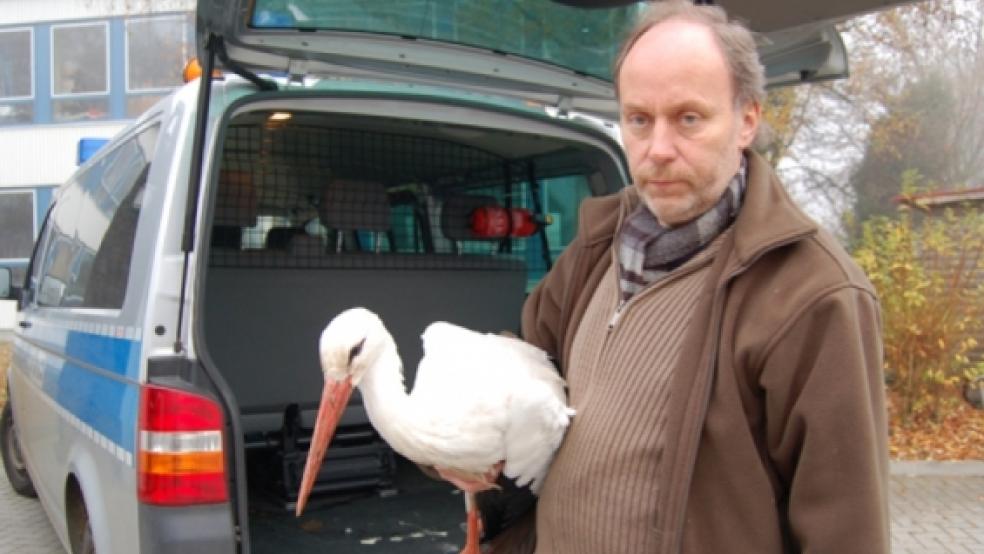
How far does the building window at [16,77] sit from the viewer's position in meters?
16.7

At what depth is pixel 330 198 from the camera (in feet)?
14.1

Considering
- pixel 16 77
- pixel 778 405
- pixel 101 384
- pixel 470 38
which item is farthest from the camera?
pixel 16 77

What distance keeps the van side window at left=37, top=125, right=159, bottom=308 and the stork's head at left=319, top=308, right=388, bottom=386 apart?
103cm

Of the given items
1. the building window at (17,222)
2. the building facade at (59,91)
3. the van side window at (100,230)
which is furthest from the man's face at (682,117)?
the building window at (17,222)

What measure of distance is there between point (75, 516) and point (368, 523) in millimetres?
1204

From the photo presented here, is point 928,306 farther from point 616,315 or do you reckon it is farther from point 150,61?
point 150,61

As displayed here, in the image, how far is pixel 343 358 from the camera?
1.99 metres

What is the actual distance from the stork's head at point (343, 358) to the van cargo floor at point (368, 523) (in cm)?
141

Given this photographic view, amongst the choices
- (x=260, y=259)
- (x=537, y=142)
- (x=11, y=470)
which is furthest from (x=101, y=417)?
(x=11, y=470)

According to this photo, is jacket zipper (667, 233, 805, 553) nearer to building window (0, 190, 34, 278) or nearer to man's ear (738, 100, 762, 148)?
man's ear (738, 100, 762, 148)

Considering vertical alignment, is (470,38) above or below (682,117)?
above

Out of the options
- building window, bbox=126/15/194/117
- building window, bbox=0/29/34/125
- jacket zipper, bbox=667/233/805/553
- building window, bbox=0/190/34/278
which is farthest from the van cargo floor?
building window, bbox=0/29/34/125

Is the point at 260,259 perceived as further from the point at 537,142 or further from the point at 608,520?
the point at 608,520

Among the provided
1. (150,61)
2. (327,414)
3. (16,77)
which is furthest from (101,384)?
(16,77)
